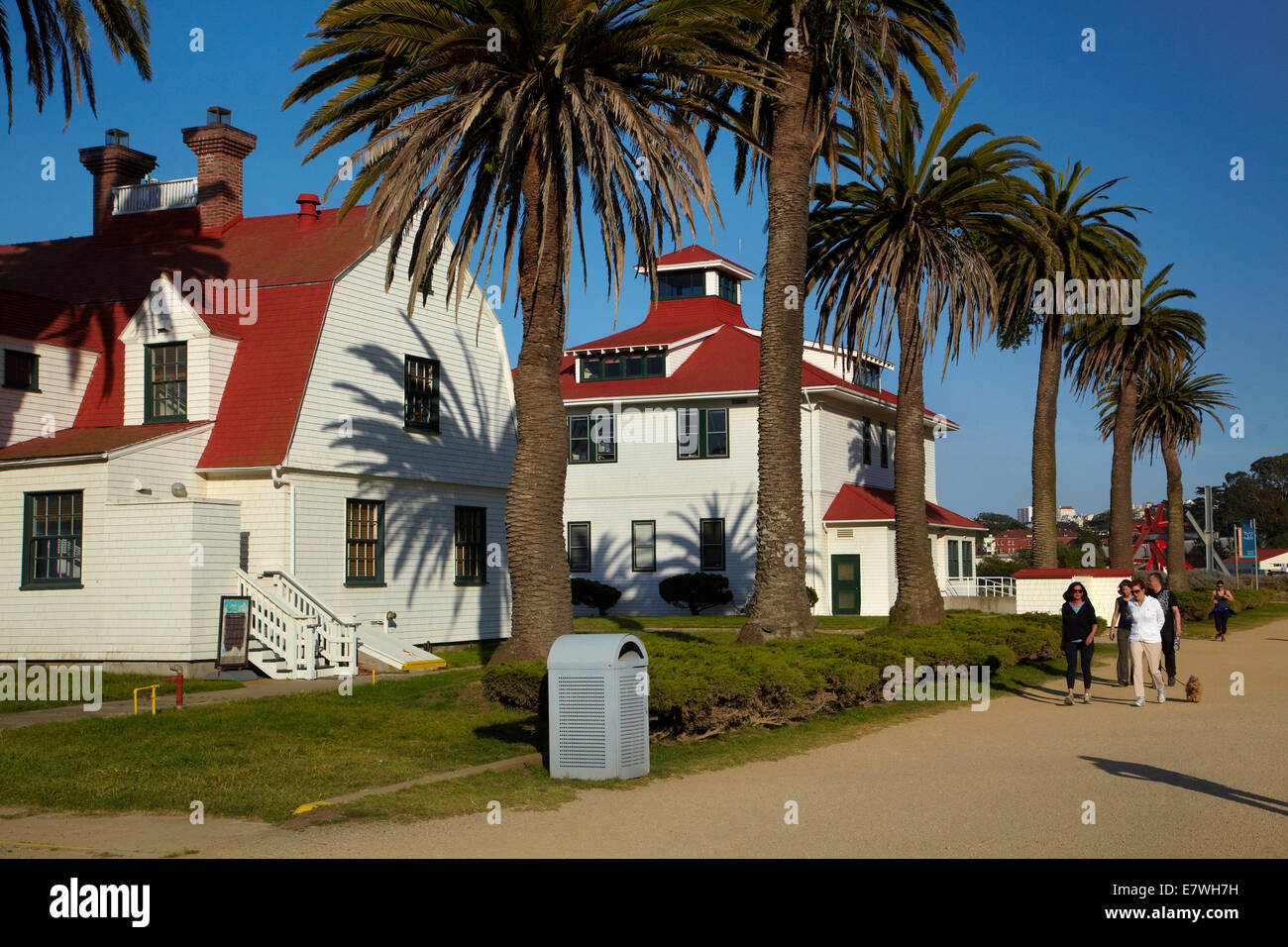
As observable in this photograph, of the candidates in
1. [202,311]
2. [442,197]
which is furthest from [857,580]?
[442,197]

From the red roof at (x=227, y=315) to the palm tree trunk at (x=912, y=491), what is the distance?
1116cm

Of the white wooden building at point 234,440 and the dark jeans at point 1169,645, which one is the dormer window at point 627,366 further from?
the dark jeans at point 1169,645

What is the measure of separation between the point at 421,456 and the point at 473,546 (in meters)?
2.71

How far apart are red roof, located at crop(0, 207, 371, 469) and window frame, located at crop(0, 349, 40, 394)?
400 mm

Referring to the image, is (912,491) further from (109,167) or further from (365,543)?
(109,167)

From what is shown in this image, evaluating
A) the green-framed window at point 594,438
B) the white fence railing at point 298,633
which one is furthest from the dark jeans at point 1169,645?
the green-framed window at point 594,438

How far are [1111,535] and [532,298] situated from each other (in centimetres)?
2744

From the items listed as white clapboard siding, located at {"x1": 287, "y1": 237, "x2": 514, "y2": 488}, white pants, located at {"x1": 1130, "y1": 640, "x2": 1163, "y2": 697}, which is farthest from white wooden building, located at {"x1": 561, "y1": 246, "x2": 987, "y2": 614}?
white pants, located at {"x1": 1130, "y1": 640, "x2": 1163, "y2": 697}

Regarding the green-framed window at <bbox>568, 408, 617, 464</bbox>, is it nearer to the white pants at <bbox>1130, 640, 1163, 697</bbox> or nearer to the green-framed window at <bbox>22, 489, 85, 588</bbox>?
the green-framed window at <bbox>22, 489, 85, 588</bbox>

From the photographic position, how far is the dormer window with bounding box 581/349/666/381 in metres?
42.0

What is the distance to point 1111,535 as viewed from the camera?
38750 millimetres

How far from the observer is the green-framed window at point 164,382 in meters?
23.5

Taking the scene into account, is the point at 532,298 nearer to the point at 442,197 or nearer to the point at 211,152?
the point at 442,197

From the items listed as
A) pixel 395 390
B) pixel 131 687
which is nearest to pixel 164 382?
pixel 395 390
